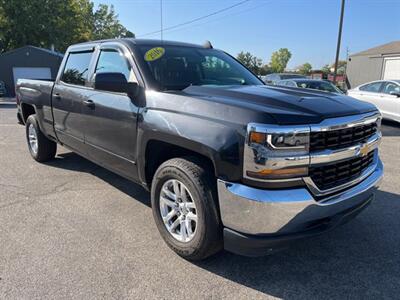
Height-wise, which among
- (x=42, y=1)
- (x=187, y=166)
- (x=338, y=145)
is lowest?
(x=187, y=166)

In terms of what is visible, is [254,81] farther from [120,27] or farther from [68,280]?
[120,27]

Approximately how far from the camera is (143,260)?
3.04 meters

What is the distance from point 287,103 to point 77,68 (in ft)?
10.2

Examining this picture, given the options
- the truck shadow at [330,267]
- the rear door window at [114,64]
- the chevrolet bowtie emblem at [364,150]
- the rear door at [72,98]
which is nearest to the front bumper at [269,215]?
the truck shadow at [330,267]

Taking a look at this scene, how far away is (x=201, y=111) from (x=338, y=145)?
1.04 m

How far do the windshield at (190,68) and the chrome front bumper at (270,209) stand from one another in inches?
54.2

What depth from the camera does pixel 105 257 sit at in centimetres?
308

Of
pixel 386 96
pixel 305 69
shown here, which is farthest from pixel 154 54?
pixel 305 69

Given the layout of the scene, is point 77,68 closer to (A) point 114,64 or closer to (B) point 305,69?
(A) point 114,64

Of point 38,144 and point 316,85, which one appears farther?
point 316,85

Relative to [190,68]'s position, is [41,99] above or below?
below

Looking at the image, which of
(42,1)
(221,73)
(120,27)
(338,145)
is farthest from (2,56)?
(120,27)

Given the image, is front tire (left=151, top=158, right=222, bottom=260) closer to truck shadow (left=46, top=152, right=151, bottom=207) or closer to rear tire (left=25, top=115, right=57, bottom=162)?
truck shadow (left=46, top=152, right=151, bottom=207)

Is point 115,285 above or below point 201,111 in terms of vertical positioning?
below
